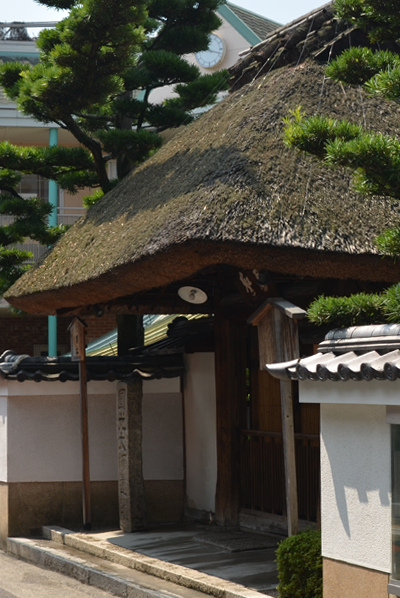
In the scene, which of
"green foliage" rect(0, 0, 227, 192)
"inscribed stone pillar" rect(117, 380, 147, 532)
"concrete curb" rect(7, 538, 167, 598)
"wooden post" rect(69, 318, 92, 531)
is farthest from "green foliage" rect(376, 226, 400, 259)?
"green foliage" rect(0, 0, 227, 192)

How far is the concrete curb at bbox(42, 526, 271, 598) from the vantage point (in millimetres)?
6660

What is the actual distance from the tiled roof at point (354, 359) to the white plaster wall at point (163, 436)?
194 inches

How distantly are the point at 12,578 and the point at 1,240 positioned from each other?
5611 mm

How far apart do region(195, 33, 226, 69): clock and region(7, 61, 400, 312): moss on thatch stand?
870cm

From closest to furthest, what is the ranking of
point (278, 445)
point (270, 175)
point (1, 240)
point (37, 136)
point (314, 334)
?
point (270, 175)
point (314, 334)
point (278, 445)
point (1, 240)
point (37, 136)

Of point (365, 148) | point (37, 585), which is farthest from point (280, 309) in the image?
point (37, 585)

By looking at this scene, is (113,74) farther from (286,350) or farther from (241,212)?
(286,350)

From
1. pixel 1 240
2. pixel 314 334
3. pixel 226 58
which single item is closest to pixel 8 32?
pixel 226 58

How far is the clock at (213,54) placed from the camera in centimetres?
1784

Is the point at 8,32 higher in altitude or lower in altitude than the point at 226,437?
higher

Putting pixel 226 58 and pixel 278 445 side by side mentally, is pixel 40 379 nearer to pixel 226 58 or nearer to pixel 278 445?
pixel 278 445

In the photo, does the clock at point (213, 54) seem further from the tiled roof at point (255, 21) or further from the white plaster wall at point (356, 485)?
the white plaster wall at point (356, 485)

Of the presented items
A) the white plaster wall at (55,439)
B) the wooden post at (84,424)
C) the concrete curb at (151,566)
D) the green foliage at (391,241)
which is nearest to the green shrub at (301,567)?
the concrete curb at (151,566)

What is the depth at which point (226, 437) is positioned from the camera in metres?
9.21
